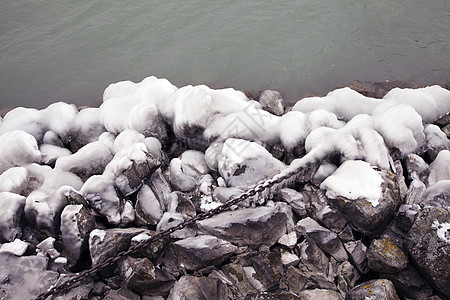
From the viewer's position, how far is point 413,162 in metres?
5.76

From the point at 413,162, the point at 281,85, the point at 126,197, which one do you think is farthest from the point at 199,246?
the point at 281,85

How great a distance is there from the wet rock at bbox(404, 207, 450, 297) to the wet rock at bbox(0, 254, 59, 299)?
171 inches

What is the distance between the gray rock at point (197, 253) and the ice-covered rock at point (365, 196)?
5.12ft

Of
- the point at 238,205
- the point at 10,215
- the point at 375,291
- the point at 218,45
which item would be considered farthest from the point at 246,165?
the point at 218,45

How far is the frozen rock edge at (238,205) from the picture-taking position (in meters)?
4.51

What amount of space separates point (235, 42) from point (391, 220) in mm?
6886

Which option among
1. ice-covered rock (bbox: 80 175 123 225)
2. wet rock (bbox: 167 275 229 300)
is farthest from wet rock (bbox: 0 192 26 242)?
wet rock (bbox: 167 275 229 300)

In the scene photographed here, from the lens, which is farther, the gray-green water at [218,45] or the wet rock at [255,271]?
the gray-green water at [218,45]

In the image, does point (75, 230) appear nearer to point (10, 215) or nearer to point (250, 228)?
point (10, 215)

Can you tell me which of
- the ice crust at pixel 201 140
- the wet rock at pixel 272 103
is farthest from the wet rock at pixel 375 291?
the wet rock at pixel 272 103

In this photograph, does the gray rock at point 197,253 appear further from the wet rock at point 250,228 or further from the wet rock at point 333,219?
the wet rock at point 333,219

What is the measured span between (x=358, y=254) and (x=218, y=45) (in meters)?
7.17

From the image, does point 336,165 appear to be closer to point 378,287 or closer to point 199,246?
point 378,287

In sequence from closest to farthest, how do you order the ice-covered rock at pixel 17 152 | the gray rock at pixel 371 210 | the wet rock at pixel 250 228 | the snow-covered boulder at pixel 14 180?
the gray rock at pixel 371 210, the wet rock at pixel 250 228, the snow-covered boulder at pixel 14 180, the ice-covered rock at pixel 17 152
